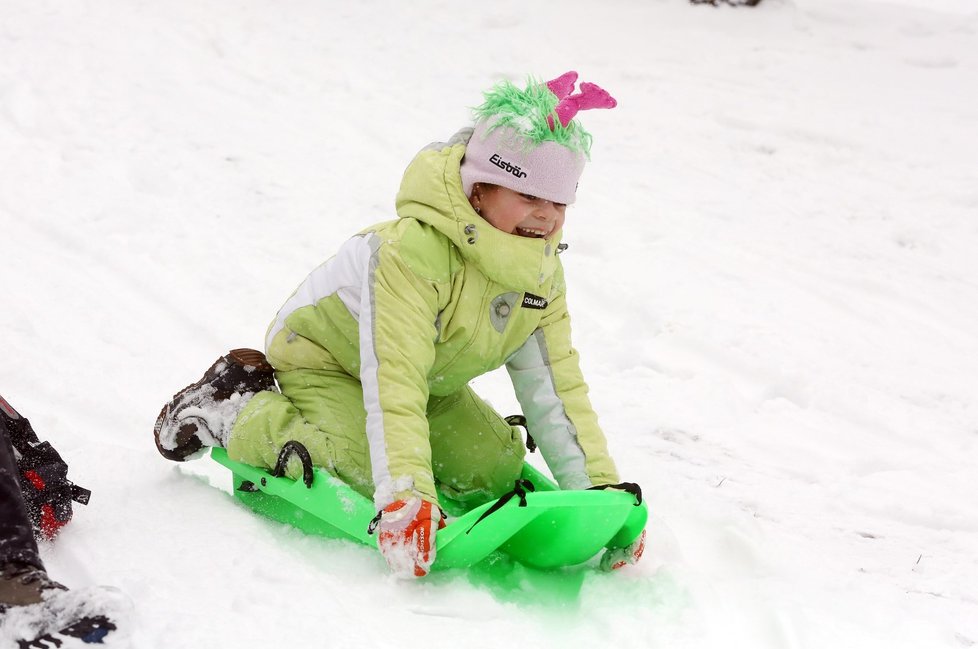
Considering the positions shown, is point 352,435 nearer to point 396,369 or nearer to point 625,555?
point 396,369

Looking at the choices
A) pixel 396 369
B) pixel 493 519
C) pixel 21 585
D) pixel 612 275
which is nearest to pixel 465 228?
pixel 396 369

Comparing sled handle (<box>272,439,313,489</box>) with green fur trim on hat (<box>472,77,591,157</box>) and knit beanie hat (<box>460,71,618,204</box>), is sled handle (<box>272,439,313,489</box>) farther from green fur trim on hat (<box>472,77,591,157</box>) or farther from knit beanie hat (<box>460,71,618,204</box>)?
green fur trim on hat (<box>472,77,591,157</box>)

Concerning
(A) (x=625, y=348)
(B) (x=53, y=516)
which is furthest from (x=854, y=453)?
(B) (x=53, y=516)

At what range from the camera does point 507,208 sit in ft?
7.96

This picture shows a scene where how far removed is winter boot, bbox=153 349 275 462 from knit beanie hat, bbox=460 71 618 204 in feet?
2.58

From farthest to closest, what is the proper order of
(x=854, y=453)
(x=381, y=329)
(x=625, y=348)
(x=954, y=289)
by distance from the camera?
1. (x=954, y=289)
2. (x=625, y=348)
3. (x=854, y=453)
4. (x=381, y=329)

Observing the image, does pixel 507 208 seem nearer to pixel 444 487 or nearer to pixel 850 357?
pixel 444 487

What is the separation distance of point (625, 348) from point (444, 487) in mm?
1372

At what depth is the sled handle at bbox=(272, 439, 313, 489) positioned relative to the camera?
245 cm

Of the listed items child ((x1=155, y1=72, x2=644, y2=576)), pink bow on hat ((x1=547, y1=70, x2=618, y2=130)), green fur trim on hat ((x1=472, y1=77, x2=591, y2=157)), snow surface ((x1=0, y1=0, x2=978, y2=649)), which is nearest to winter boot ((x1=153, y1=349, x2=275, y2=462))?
child ((x1=155, y1=72, x2=644, y2=576))

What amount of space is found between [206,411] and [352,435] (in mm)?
380

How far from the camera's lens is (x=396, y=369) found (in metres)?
2.36

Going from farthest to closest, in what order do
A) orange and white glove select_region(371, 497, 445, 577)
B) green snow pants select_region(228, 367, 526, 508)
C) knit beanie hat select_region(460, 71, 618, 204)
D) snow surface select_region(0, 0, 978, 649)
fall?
green snow pants select_region(228, 367, 526, 508)
knit beanie hat select_region(460, 71, 618, 204)
snow surface select_region(0, 0, 978, 649)
orange and white glove select_region(371, 497, 445, 577)

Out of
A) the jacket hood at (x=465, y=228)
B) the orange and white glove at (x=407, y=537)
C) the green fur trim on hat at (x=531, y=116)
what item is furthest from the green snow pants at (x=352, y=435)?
the green fur trim on hat at (x=531, y=116)
